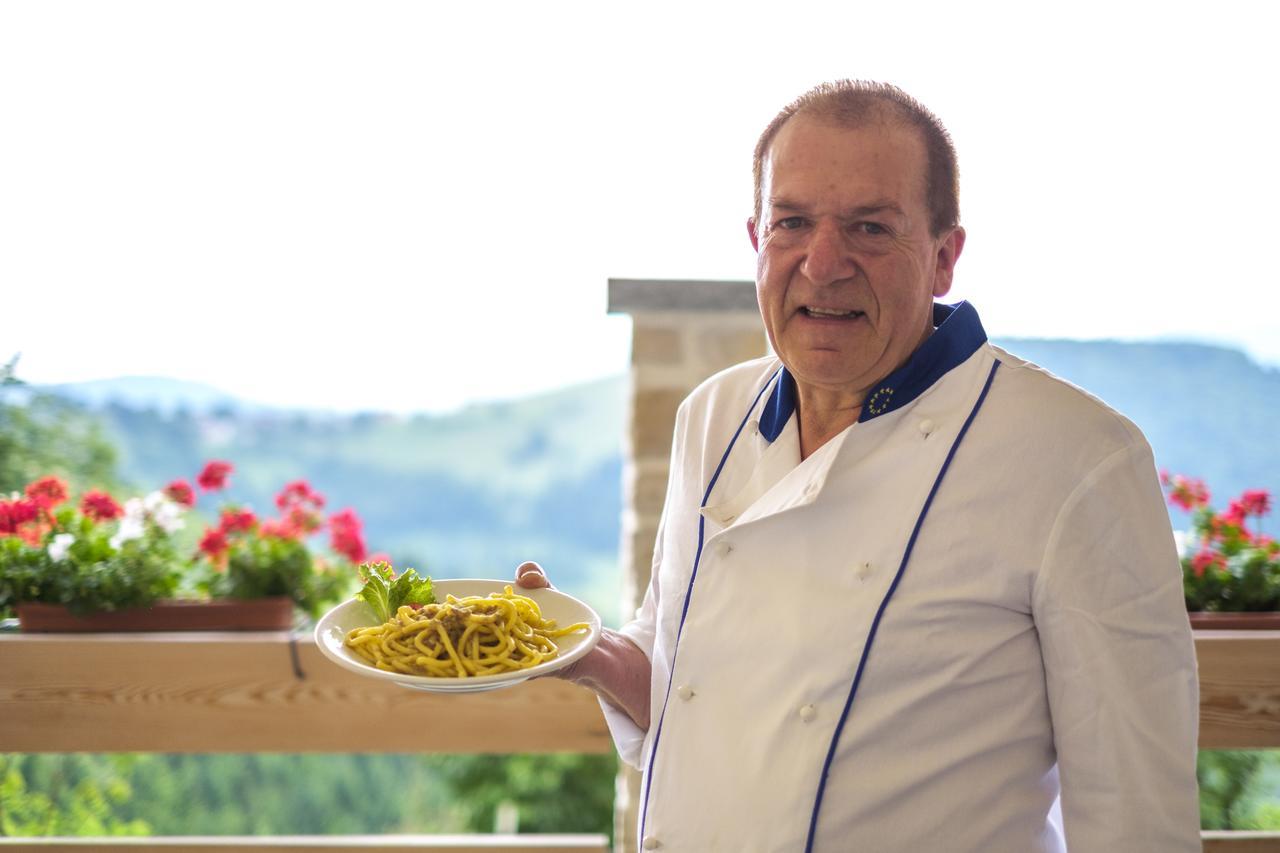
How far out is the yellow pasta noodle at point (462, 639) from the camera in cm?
144

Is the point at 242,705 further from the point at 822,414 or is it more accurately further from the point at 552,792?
the point at 822,414

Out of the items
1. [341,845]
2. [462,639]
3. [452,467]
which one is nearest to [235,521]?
[341,845]

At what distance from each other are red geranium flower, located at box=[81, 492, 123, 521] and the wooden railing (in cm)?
31

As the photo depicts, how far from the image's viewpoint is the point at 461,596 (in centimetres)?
176

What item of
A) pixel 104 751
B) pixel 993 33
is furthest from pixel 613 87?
pixel 104 751

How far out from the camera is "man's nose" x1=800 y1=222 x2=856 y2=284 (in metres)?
1.34

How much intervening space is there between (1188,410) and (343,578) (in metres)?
2.65

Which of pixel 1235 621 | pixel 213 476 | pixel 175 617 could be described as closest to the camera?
pixel 1235 621

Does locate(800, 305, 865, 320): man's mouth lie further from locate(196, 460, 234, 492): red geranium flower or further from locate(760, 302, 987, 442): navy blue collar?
locate(196, 460, 234, 492): red geranium flower

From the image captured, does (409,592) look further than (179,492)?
No

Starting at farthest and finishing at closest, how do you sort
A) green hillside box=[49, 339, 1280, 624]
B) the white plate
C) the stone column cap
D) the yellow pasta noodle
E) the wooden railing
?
green hillside box=[49, 339, 1280, 624] < the stone column cap < the wooden railing < the yellow pasta noodle < the white plate

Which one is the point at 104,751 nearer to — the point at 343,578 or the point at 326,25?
the point at 343,578

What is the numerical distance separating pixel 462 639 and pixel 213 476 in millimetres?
1541

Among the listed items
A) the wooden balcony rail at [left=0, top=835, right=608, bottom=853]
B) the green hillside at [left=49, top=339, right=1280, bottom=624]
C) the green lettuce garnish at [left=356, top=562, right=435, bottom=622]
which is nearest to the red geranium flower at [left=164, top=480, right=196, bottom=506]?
the wooden balcony rail at [left=0, top=835, right=608, bottom=853]
